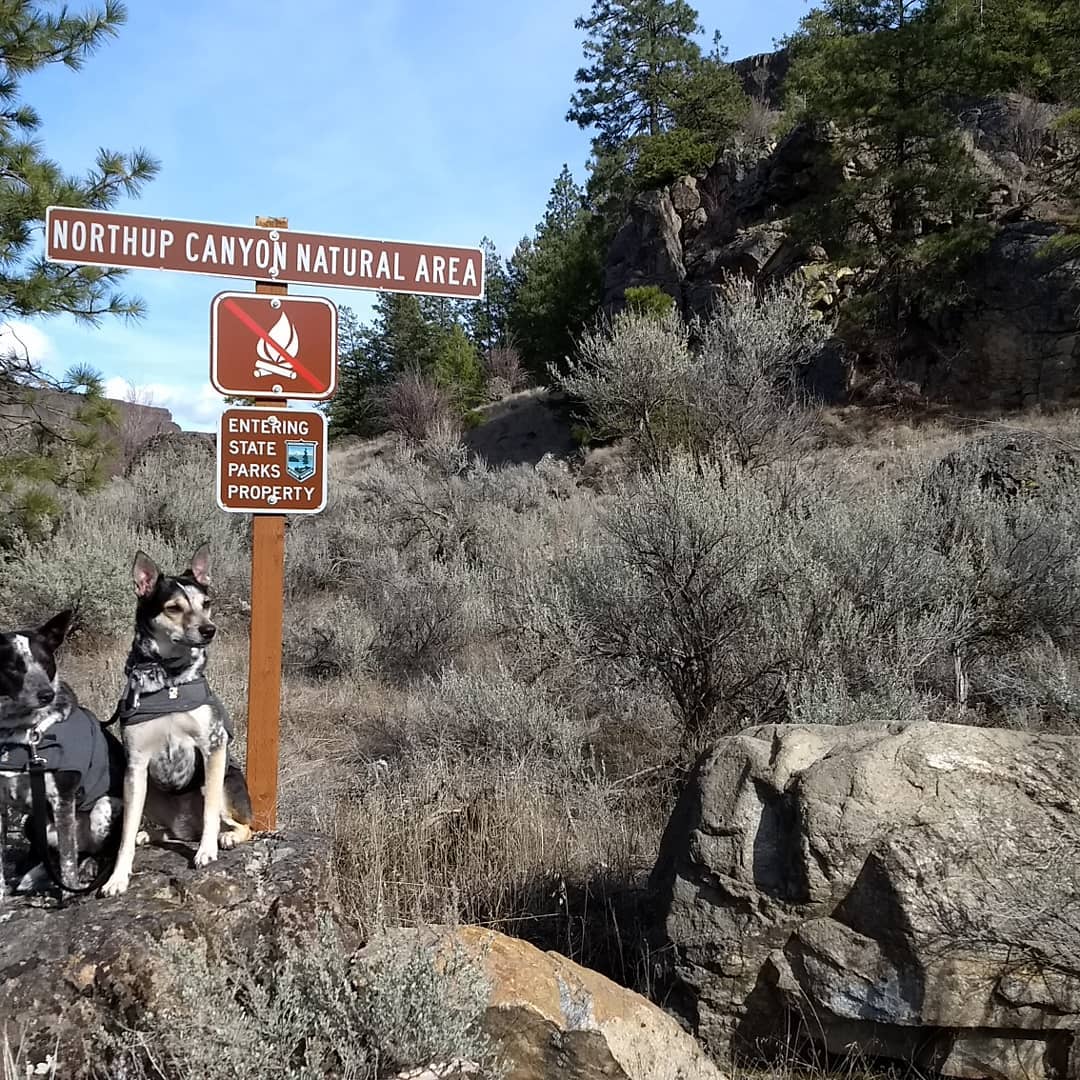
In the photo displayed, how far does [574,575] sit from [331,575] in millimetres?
6811

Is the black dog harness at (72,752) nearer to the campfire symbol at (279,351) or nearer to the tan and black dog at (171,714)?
the tan and black dog at (171,714)

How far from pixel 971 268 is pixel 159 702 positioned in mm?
22626

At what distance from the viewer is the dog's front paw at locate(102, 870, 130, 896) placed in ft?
8.52

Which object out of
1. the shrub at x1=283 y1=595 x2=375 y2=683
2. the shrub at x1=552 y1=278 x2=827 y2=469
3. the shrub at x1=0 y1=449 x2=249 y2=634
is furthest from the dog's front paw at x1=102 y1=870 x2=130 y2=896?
the shrub at x1=552 y1=278 x2=827 y2=469

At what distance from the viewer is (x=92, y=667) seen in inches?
307

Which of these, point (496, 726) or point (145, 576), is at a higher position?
point (145, 576)

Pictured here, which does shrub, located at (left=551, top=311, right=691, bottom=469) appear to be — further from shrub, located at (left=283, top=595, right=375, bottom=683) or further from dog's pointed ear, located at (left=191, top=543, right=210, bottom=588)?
dog's pointed ear, located at (left=191, top=543, right=210, bottom=588)

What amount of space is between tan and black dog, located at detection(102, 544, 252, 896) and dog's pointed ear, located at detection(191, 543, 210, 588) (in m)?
0.05

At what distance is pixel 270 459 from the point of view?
138 inches

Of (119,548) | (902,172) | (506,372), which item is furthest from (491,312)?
(119,548)

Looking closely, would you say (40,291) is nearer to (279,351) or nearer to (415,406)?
(279,351)

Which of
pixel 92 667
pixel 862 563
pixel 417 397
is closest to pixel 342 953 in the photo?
pixel 862 563

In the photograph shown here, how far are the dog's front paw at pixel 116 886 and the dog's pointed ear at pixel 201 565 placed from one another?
88 cm

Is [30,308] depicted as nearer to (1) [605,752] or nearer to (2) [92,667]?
(2) [92,667]
